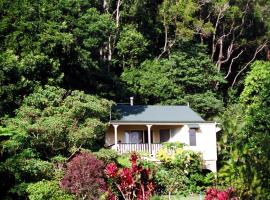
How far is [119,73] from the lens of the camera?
4484cm

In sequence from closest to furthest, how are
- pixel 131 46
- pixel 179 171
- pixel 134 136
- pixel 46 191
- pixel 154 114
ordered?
pixel 46 191, pixel 179 171, pixel 134 136, pixel 154 114, pixel 131 46

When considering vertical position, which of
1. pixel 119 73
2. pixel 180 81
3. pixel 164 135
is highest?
pixel 119 73

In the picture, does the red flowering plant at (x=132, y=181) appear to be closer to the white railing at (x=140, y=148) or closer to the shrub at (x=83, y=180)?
the shrub at (x=83, y=180)

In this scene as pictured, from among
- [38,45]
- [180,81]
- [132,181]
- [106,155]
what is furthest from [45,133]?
[180,81]

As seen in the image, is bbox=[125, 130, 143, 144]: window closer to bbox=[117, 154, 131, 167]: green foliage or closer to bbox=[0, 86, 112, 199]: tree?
bbox=[117, 154, 131, 167]: green foliage

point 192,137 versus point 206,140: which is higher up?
point 192,137

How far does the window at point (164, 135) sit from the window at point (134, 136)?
1370 mm

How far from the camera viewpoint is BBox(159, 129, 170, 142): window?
31.1 metres

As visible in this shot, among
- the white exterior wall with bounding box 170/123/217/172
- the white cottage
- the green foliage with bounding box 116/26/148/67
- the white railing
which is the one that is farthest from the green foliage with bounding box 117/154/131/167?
the green foliage with bounding box 116/26/148/67

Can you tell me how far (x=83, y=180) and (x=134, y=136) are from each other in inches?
451

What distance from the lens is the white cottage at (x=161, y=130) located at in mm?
29156

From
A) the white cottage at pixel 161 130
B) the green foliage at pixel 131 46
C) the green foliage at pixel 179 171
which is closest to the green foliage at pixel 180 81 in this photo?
the green foliage at pixel 131 46

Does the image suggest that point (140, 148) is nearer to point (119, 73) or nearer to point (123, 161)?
point (123, 161)

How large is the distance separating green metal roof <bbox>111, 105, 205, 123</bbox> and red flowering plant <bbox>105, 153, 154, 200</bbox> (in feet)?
24.7
